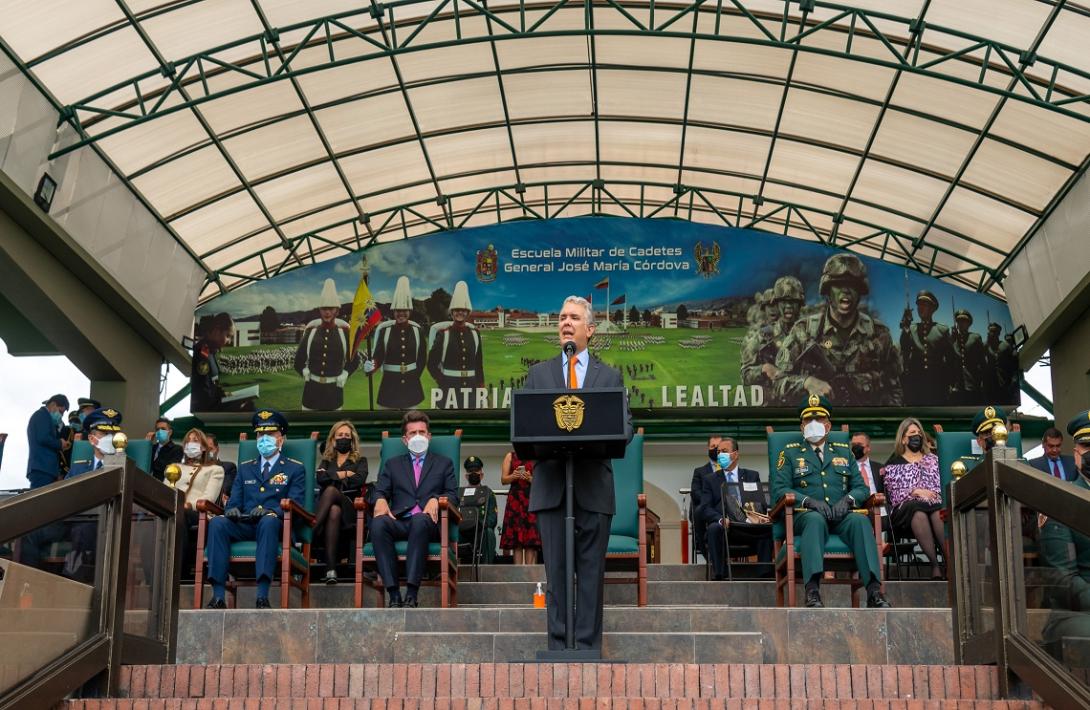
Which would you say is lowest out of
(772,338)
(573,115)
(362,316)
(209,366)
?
(209,366)

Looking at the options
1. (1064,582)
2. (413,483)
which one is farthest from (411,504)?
(1064,582)

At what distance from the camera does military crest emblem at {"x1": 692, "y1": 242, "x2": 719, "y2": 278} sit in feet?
51.9

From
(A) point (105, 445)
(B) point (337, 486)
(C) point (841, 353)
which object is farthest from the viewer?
(C) point (841, 353)

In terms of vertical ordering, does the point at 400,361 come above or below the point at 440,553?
above

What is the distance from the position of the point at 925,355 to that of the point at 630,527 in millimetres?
→ 8644

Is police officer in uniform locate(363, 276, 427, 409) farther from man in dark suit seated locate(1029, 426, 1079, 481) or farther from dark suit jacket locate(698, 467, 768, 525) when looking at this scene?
man in dark suit seated locate(1029, 426, 1079, 481)

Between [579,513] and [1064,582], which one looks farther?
[579,513]

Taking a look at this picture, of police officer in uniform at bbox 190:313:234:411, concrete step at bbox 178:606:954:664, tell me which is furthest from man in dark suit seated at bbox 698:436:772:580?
police officer in uniform at bbox 190:313:234:411

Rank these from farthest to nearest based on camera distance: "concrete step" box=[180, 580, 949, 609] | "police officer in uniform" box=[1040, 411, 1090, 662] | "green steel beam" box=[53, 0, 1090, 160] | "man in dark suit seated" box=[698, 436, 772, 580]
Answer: "green steel beam" box=[53, 0, 1090, 160], "man in dark suit seated" box=[698, 436, 772, 580], "concrete step" box=[180, 580, 949, 609], "police officer in uniform" box=[1040, 411, 1090, 662]

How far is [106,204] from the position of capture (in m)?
13.5

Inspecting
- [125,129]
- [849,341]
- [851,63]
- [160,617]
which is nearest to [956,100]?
[851,63]

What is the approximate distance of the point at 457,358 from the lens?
15656mm

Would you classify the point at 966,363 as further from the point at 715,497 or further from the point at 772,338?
the point at 715,497

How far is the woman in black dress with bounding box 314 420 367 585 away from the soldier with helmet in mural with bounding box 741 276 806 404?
7.52 metres
